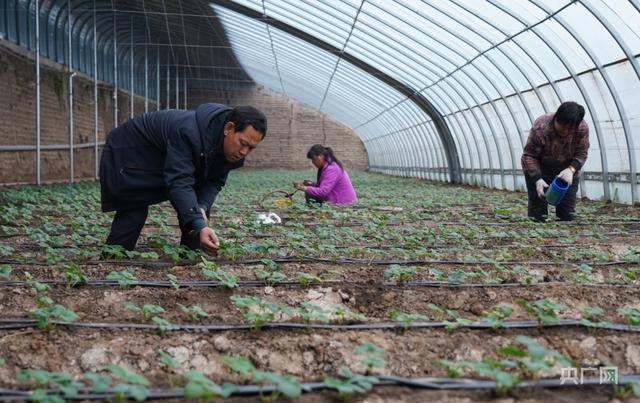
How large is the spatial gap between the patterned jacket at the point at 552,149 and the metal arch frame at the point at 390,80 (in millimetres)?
12288

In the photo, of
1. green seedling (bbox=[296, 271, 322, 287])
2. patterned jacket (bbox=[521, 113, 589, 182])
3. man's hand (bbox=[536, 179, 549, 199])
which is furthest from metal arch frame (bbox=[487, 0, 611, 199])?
green seedling (bbox=[296, 271, 322, 287])

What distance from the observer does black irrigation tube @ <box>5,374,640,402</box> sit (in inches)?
93.6

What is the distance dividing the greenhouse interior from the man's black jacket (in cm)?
1

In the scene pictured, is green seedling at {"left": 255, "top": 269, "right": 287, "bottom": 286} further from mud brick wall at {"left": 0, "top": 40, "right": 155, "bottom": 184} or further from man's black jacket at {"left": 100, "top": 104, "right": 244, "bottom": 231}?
mud brick wall at {"left": 0, "top": 40, "right": 155, "bottom": 184}

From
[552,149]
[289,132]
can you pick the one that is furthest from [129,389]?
[289,132]

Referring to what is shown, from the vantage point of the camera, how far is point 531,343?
2514 mm

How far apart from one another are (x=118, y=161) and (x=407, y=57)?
13896 mm

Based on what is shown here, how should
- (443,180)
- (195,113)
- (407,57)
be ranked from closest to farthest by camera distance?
1. (195,113)
2. (407,57)
3. (443,180)

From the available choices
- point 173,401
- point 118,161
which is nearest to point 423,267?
point 118,161

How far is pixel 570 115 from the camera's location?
6.66 meters

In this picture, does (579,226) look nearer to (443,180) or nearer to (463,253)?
(463,253)

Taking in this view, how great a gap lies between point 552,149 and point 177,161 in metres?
4.31

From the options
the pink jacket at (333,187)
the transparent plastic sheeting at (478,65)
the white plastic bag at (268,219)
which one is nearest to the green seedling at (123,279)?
the white plastic bag at (268,219)

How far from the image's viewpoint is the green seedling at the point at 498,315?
3.15 meters
